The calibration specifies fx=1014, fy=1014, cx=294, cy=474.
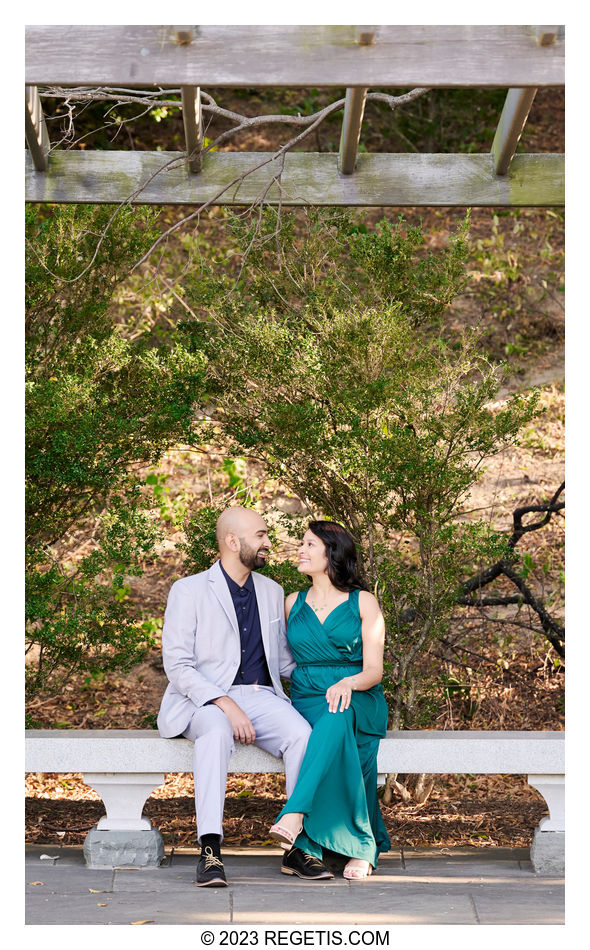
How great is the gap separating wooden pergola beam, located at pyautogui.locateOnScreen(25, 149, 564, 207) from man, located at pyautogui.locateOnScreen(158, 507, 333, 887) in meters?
1.70

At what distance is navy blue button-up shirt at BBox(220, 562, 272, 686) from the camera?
434 centimetres

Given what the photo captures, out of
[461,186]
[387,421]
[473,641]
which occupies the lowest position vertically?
[473,641]

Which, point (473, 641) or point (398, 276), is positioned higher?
point (398, 276)

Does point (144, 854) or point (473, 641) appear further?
point (473, 641)

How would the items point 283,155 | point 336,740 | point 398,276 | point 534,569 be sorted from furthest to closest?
point 534,569 < point 398,276 < point 283,155 < point 336,740

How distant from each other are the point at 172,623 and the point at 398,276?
2.44 meters

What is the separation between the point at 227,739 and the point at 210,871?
0.49 m

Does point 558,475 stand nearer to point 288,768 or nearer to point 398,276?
point 398,276

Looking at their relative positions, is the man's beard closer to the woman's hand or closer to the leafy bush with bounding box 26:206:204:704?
the woman's hand

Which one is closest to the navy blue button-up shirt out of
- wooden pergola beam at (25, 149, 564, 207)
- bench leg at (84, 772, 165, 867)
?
bench leg at (84, 772, 165, 867)

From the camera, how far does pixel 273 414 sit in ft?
16.8

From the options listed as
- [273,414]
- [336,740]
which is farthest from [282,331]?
[336,740]

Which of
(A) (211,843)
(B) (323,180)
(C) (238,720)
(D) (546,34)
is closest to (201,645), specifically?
(C) (238,720)

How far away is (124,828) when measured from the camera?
4.16 m
